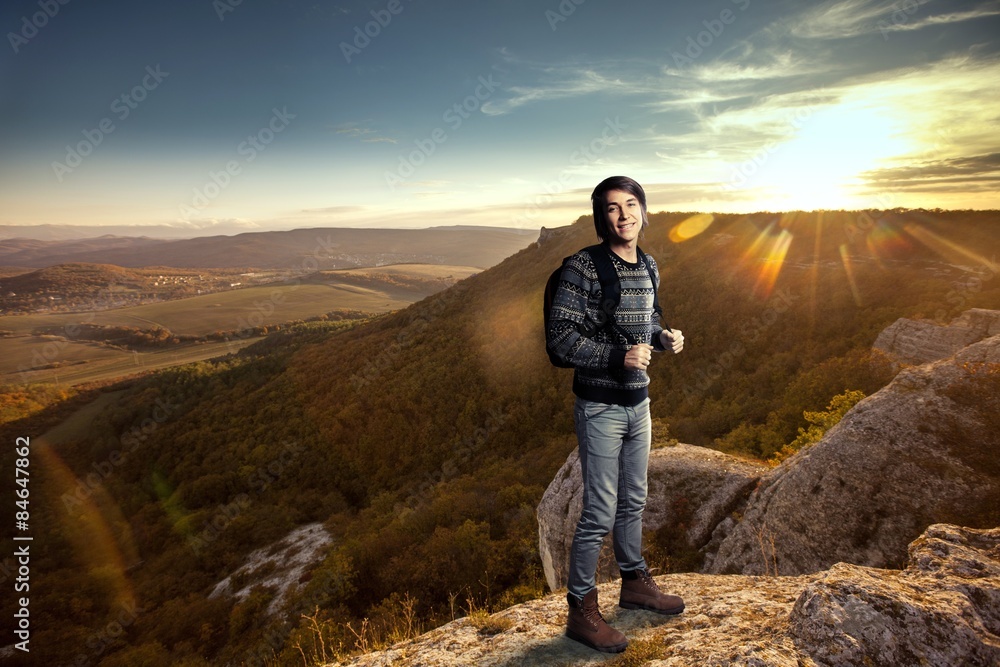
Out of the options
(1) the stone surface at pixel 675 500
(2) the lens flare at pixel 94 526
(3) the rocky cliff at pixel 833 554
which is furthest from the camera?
(2) the lens flare at pixel 94 526

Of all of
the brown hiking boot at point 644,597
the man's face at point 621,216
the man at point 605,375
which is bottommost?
the brown hiking boot at point 644,597

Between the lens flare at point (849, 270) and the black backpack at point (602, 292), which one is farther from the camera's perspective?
the lens flare at point (849, 270)

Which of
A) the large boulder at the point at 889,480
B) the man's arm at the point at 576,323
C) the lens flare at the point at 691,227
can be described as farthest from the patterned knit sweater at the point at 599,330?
the lens flare at the point at 691,227

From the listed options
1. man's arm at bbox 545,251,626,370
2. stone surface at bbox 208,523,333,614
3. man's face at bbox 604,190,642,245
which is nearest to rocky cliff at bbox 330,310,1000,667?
man's arm at bbox 545,251,626,370

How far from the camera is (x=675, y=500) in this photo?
787 cm

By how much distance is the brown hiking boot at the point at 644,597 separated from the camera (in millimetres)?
3834

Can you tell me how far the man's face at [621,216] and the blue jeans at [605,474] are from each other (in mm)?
1400

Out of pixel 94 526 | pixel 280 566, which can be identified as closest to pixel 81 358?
pixel 94 526

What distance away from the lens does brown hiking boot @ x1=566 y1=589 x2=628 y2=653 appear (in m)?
3.36

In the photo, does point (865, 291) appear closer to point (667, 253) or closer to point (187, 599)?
point (667, 253)

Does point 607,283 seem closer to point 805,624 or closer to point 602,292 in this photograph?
point 602,292

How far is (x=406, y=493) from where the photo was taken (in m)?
20.9

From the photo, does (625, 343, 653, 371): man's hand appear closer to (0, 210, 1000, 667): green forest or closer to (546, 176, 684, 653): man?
(546, 176, 684, 653): man

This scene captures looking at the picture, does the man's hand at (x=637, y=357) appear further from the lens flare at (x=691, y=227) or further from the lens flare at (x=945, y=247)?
the lens flare at (x=691, y=227)
